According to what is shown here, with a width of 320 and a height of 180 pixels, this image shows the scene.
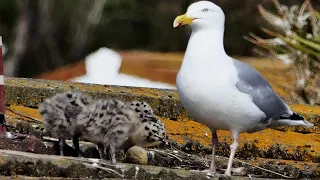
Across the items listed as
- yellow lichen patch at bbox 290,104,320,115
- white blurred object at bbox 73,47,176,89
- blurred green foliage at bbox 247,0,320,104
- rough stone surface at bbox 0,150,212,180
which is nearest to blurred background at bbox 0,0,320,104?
white blurred object at bbox 73,47,176,89

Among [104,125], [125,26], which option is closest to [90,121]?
[104,125]

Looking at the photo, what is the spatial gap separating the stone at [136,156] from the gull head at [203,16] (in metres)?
0.50

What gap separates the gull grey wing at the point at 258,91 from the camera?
10.3ft

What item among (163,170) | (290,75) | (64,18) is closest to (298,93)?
(290,75)

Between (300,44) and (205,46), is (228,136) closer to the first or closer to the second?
(205,46)

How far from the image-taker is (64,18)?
19.2 meters

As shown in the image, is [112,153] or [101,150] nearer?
[112,153]

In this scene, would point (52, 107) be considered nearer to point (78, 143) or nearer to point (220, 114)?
point (78, 143)

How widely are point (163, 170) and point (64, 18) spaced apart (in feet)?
54.3

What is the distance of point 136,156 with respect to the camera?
3270 millimetres

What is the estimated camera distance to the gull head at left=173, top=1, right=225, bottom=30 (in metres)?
3.13

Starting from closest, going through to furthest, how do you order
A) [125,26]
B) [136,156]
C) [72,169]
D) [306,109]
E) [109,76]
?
1. [72,169]
2. [136,156]
3. [306,109]
4. [109,76]
5. [125,26]

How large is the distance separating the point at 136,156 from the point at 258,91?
0.50m

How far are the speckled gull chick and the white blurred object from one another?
569cm
